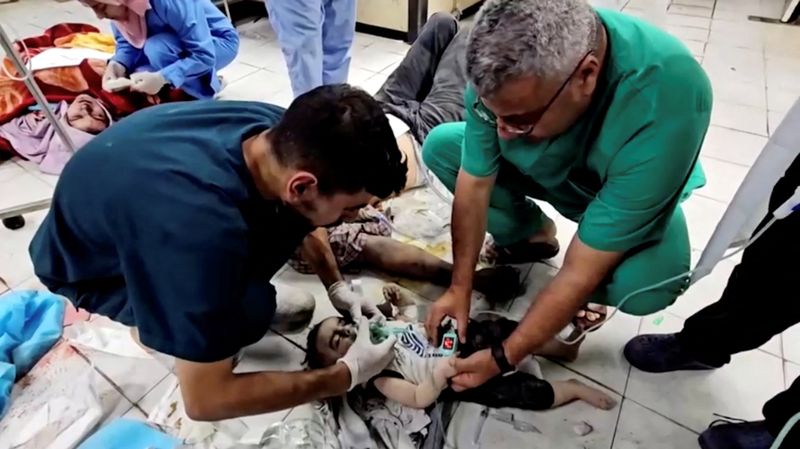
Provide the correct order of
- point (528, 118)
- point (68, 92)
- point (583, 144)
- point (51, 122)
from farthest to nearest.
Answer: point (68, 92)
point (51, 122)
point (583, 144)
point (528, 118)

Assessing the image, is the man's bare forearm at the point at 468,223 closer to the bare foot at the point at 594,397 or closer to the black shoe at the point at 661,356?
the bare foot at the point at 594,397

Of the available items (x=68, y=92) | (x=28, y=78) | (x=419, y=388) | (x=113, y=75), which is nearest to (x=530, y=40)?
(x=419, y=388)

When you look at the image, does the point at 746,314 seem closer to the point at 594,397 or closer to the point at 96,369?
the point at 594,397

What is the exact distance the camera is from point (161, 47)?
6.33 feet

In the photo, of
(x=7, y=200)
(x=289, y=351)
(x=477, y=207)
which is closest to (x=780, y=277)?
(x=477, y=207)

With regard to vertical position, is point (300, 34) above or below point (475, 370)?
above

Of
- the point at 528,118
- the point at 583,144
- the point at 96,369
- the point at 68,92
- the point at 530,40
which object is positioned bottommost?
the point at 96,369

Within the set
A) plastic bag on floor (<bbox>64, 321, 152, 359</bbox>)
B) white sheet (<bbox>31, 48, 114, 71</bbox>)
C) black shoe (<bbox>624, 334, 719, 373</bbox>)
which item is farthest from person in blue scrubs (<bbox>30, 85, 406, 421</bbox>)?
white sheet (<bbox>31, 48, 114, 71</bbox>)

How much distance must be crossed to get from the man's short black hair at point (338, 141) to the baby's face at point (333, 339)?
0.48 metres

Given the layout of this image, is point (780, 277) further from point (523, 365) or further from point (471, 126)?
point (471, 126)

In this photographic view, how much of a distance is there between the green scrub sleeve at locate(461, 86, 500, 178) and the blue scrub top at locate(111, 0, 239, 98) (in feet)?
4.57

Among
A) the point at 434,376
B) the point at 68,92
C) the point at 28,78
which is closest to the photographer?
the point at 434,376

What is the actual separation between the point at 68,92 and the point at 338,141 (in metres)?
1.84

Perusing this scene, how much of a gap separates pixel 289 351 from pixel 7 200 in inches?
51.2
